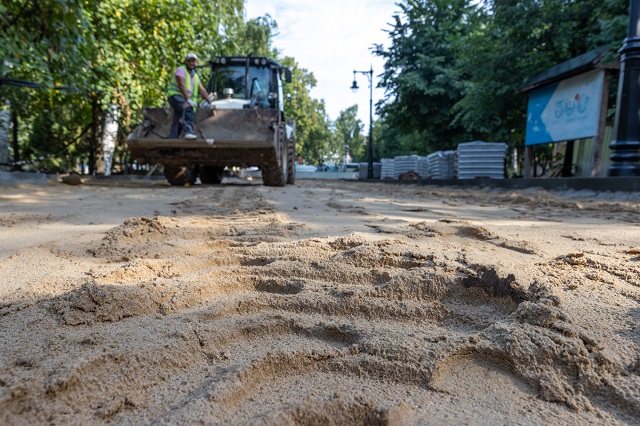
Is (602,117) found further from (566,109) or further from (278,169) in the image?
(278,169)

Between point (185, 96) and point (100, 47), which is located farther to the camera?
point (100, 47)

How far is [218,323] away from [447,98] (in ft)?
56.1

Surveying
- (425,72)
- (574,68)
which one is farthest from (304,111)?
(574,68)

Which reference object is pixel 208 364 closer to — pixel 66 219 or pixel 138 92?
pixel 66 219

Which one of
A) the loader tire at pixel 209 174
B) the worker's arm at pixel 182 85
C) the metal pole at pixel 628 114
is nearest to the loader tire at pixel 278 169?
the worker's arm at pixel 182 85

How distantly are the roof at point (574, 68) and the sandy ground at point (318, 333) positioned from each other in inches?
286

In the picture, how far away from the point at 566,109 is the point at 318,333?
382 inches

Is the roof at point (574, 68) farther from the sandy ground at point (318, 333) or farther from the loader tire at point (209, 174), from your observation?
the loader tire at point (209, 174)

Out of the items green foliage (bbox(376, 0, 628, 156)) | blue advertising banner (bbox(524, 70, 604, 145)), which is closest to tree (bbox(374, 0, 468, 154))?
green foliage (bbox(376, 0, 628, 156))

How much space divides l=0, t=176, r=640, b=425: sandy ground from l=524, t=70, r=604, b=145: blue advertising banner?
7.34 m

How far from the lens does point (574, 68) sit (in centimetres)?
809

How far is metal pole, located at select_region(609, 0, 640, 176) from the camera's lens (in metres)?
6.27

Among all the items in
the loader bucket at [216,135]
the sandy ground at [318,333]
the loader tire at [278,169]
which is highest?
the loader bucket at [216,135]

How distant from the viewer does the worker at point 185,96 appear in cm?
698
